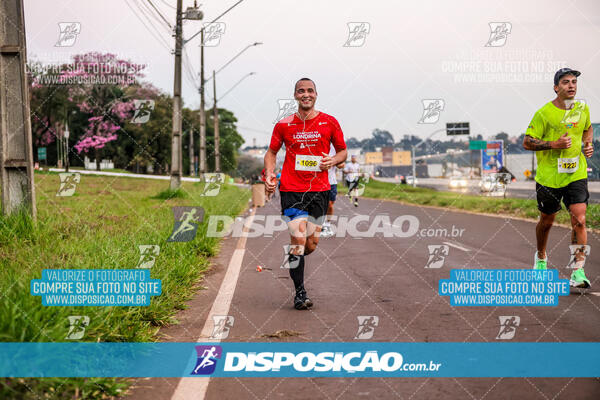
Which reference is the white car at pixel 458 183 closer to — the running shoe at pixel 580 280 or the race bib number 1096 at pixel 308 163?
the running shoe at pixel 580 280

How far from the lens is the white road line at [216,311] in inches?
137

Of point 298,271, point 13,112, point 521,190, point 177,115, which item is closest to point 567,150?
point 298,271

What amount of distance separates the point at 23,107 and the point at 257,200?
52.2ft

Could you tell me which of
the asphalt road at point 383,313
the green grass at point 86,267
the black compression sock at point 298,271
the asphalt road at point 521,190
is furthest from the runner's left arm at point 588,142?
the asphalt road at point 521,190

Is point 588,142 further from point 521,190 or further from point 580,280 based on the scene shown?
point 521,190

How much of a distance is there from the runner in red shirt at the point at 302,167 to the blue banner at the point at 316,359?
1.46 metres

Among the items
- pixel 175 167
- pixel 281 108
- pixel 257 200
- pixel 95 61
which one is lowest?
pixel 257 200

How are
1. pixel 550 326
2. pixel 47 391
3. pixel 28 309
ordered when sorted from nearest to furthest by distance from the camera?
pixel 47 391 → pixel 28 309 → pixel 550 326

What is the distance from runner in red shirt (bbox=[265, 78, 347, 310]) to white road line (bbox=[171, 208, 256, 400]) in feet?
2.56

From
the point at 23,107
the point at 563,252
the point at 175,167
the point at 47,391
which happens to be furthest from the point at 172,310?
the point at 175,167

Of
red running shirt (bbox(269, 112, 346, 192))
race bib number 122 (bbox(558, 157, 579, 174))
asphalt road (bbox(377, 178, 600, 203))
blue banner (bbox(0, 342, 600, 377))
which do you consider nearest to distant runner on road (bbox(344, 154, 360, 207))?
asphalt road (bbox(377, 178, 600, 203))

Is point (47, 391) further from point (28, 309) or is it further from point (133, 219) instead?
point (133, 219)

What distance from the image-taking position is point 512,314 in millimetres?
5133

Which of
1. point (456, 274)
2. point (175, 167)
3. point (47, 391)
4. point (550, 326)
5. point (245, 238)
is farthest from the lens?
point (175, 167)
